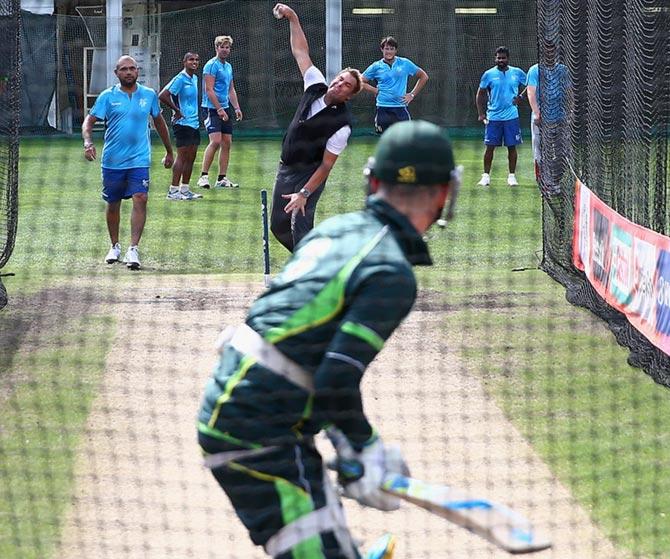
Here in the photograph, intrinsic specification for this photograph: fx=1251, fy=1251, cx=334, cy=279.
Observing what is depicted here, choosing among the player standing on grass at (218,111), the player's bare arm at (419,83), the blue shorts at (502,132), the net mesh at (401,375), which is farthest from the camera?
the player's bare arm at (419,83)

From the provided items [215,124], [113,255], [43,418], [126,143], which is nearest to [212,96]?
[215,124]

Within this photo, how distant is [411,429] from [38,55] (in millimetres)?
20334

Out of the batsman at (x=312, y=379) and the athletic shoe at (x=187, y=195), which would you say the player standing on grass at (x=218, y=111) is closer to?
the athletic shoe at (x=187, y=195)

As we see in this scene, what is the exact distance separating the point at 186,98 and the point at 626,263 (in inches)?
377

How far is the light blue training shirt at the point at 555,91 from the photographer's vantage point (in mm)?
11422

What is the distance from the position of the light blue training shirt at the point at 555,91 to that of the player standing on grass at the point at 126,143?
3.68 m

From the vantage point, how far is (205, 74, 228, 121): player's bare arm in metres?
16.2

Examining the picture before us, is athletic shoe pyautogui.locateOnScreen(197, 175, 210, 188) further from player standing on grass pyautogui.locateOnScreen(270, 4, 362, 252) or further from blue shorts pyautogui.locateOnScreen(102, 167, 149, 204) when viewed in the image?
player standing on grass pyautogui.locateOnScreen(270, 4, 362, 252)

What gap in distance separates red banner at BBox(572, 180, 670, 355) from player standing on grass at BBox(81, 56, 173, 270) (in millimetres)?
3969

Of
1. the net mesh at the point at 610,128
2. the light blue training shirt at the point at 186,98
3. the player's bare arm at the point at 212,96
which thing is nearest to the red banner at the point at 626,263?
the net mesh at the point at 610,128

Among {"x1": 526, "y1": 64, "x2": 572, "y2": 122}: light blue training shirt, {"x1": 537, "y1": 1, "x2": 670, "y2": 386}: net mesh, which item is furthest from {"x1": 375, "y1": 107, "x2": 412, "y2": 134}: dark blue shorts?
{"x1": 526, "y1": 64, "x2": 572, "y2": 122}: light blue training shirt

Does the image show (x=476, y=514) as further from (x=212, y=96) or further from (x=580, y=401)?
(x=212, y=96)

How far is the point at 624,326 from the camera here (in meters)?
8.77

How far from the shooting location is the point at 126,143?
37.6 feet
